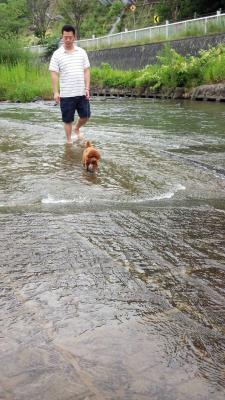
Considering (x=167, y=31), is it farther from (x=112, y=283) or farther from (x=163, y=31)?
(x=112, y=283)

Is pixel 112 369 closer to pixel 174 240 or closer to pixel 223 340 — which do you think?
pixel 223 340

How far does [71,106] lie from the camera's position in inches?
277

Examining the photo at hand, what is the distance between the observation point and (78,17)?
161 feet

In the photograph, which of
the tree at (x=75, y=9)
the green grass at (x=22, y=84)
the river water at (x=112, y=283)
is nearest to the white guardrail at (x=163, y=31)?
the green grass at (x=22, y=84)

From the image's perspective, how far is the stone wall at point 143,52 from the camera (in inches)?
939

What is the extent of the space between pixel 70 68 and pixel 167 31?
75.6 feet

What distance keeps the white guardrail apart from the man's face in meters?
19.0

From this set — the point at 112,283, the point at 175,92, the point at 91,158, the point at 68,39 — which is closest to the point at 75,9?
the point at 175,92

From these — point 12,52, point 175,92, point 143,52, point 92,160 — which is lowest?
point 92,160

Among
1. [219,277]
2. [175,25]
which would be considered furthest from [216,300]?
[175,25]

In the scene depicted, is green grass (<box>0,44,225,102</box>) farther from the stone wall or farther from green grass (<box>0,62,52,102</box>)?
the stone wall

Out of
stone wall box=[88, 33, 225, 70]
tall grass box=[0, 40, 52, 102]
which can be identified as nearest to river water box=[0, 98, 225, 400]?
tall grass box=[0, 40, 52, 102]

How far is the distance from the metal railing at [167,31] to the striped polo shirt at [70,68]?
18770 mm

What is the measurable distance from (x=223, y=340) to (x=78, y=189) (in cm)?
281
